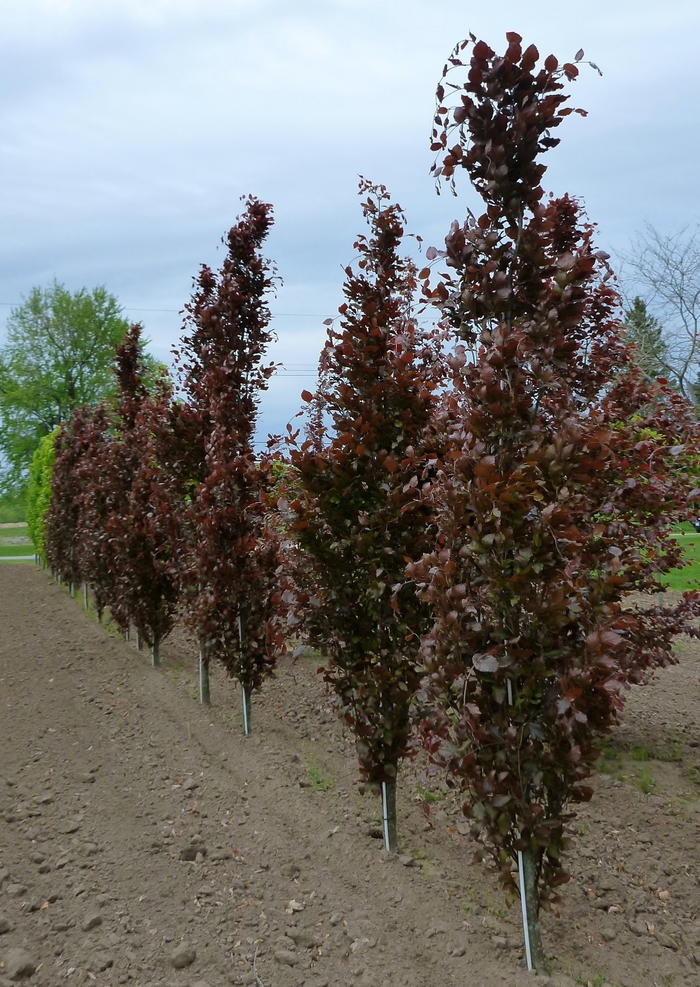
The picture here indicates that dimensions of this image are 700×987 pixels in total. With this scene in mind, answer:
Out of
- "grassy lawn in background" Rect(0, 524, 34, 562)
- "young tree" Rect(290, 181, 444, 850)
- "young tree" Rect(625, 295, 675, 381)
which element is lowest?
"grassy lawn in background" Rect(0, 524, 34, 562)

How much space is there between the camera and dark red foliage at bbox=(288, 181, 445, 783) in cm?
415

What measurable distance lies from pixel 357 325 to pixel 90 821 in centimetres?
329

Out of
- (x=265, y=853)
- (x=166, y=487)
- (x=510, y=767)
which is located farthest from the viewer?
(x=166, y=487)

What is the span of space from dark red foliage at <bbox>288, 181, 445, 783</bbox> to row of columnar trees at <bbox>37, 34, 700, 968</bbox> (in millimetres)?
13

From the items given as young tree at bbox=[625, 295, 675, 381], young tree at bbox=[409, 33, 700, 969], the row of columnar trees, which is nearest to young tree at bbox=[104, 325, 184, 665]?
the row of columnar trees

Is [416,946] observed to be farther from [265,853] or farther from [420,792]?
[420,792]

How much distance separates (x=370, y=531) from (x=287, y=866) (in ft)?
5.71

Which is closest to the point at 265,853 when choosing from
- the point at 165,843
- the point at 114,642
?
the point at 165,843

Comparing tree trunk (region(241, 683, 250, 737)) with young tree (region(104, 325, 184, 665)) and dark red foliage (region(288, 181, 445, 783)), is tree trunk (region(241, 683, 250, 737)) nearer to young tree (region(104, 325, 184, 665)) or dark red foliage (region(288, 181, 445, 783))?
young tree (region(104, 325, 184, 665))

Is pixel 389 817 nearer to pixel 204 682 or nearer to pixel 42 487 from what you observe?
pixel 204 682

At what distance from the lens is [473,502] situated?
299 cm

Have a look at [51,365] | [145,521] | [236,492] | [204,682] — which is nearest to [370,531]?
[236,492]

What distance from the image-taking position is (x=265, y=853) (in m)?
4.22

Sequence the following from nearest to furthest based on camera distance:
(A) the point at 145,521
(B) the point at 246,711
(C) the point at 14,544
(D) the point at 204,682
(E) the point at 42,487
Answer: (B) the point at 246,711
(D) the point at 204,682
(A) the point at 145,521
(E) the point at 42,487
(C) the point at 14,544
